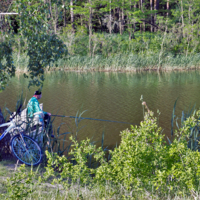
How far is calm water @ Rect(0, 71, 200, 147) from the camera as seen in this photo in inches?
379

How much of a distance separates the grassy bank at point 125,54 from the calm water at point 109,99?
3.67 metres

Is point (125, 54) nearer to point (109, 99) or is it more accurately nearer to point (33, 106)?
point (109, 99)

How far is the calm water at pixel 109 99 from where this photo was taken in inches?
379

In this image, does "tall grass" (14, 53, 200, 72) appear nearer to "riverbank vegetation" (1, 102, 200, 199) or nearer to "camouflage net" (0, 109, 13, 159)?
"camouflage net" (0, 109, 13, 159)

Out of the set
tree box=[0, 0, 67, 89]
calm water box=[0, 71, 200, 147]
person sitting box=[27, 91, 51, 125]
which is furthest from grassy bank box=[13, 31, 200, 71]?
person sitting box=[27, 91, 51, 125]

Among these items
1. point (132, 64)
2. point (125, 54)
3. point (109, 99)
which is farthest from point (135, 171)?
point (125, 54)

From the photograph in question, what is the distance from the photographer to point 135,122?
1004cm

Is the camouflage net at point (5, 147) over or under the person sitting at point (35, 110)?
under

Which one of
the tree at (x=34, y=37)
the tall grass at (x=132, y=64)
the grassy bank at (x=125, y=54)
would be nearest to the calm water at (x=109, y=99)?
the tree at (x=34, y=37)

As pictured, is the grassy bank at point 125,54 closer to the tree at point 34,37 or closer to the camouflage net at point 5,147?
the tree at point 34,37

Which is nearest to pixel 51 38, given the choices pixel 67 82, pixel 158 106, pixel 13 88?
pixel 158 106

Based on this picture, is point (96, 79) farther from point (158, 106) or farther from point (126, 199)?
point (126, 199)

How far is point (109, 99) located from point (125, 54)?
49.9 feet

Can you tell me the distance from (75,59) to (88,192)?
22869 millimetres
